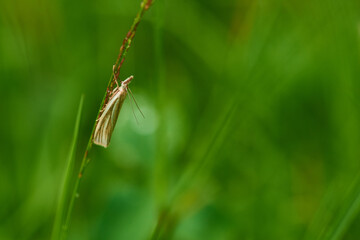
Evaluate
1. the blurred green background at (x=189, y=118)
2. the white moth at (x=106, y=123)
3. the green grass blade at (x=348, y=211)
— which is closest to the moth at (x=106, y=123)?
the white moth at (x=106, y=123)

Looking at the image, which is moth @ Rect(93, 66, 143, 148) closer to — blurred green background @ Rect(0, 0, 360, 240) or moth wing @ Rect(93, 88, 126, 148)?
moth wing @ Rect(93, 88, 126, 148)

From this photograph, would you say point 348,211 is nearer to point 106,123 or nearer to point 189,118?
point 106,123

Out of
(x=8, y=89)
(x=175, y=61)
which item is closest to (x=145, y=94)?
(x=175, y=61)

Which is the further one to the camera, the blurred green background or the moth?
the blurred green background

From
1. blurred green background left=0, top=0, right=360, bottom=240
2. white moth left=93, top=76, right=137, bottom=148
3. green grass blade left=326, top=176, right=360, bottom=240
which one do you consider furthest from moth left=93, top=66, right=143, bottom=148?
green grass blade left=326, top=176, right=360, bottom=240

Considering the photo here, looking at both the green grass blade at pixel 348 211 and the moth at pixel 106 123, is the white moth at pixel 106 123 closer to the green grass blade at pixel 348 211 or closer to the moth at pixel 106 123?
the moth at pixel 106 123

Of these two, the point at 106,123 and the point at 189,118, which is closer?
the point at 106,123

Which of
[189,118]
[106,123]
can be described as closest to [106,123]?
[106,123]

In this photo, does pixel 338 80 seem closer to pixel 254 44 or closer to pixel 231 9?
pixel 254 44

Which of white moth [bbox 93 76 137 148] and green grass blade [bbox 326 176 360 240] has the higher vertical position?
green grass blade [bbox 326 176 360 240]
